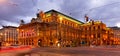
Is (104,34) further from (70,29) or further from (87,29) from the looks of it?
(70,29)

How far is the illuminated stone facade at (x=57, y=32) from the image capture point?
74.1m

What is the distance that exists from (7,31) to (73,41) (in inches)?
2519

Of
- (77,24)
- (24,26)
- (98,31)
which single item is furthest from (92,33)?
(24,26)

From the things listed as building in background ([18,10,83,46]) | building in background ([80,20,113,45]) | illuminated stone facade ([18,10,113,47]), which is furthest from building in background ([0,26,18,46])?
building in background ([80,20,113,45])

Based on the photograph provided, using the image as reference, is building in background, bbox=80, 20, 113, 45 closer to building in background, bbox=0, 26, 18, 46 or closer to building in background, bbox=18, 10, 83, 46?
building in background, bbox=18, 10, 83, 46

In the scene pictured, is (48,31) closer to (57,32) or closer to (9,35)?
(57,32)

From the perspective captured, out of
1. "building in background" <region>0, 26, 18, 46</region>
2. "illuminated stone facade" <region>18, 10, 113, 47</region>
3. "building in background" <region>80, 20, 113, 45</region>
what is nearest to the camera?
"illuminated stone facade" <region>18, 10, 113, 47</region>

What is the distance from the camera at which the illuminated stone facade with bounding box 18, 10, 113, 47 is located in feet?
243

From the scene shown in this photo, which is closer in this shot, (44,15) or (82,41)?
(44,15)

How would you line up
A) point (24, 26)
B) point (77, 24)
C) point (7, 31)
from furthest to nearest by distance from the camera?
point (7, 31) < point (77, 24) < point (24, 26)

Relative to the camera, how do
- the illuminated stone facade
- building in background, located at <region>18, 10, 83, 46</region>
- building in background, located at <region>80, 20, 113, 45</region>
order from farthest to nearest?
building in background, located at <region>80, 20, 113, 45</region>
the illuminated stone facade
building in background, located at <region>18, 10, 83, 46</region>

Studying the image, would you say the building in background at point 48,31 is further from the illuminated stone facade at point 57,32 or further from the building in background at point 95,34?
the building in background at point 95,34

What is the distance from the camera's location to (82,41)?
91.3 m

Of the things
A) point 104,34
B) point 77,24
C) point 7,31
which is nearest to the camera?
point 104,34
